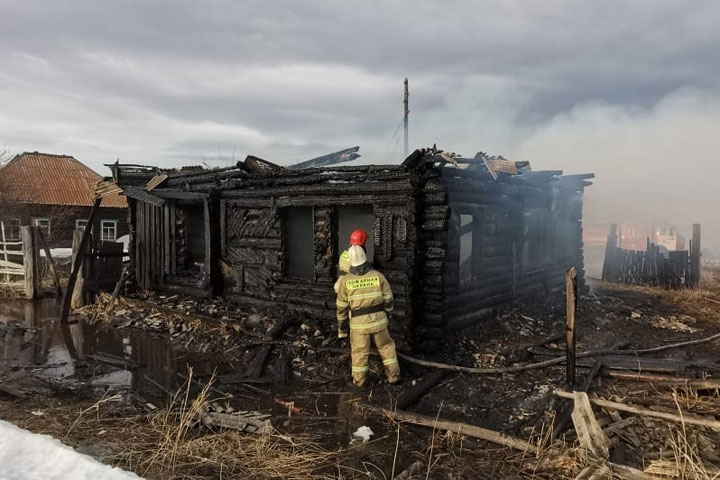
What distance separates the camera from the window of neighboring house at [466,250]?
9.78 metres

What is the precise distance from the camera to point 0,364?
25.8 ft

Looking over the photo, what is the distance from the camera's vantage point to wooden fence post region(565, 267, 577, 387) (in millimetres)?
5977

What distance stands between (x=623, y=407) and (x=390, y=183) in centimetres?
501

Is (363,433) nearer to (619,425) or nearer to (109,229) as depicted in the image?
(619,425)

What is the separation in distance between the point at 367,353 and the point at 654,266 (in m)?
13.8

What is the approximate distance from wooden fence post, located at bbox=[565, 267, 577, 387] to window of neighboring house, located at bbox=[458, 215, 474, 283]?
3.47 metres

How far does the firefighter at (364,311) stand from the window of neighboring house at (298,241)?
12.0ft

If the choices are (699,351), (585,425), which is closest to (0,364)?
(585,425)

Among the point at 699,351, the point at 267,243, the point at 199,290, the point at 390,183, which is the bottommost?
the point at 699,351

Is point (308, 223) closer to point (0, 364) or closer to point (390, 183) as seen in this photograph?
point (390, 183)

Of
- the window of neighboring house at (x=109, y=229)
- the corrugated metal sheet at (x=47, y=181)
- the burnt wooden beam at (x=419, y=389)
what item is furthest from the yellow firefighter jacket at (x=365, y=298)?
the window of neighboring house at (x=109, y=229)

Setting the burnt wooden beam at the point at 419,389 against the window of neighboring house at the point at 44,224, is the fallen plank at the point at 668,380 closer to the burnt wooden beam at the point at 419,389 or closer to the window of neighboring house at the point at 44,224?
the burnt wooden beam at the point at 419,389

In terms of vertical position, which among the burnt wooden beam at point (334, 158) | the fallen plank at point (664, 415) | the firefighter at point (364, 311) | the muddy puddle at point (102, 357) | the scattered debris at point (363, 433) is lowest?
the muddy puddle at point (102, 357)

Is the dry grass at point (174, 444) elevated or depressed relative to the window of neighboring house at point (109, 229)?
depressed
